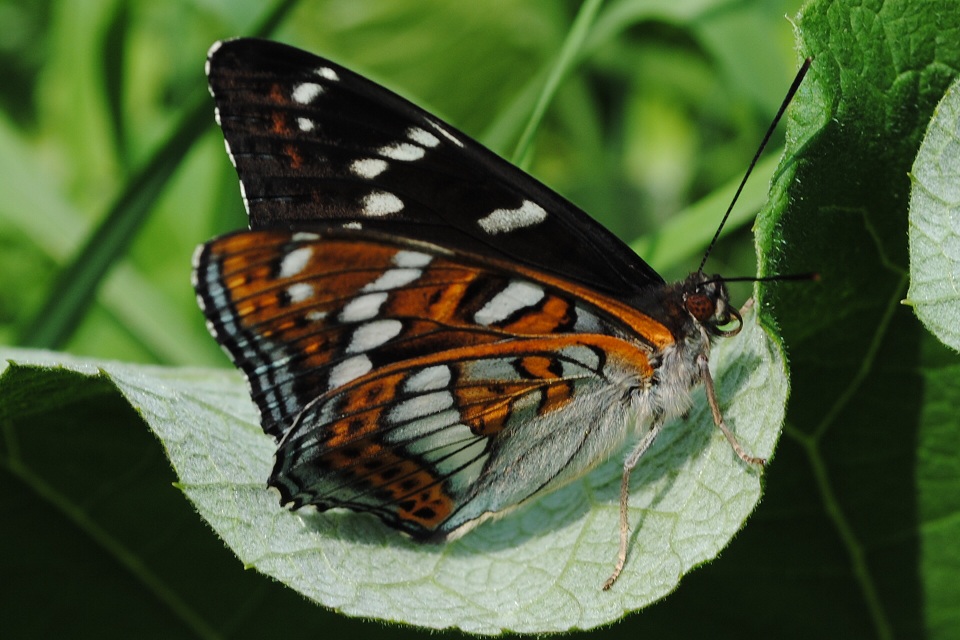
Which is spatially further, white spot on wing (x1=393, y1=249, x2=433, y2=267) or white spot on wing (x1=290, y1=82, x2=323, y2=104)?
white spot on wing (x1=290, y1=82, x2=323, y2=104)

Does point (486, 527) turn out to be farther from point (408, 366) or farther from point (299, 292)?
point (299, 292)

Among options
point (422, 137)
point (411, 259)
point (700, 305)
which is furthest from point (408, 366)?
point (700, 305)

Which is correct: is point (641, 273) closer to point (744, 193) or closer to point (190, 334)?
point (744, 193)

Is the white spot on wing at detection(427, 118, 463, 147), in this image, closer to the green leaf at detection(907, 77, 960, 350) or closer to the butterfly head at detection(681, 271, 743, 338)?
the butterfly head at detection(681, 271, 743, 338)

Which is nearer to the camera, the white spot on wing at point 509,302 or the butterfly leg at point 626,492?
the butterfly leg at point 626,492

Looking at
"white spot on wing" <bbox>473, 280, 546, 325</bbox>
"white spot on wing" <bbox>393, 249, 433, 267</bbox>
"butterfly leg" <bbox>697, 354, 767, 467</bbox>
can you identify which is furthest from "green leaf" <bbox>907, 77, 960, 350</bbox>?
"white spot on wing" <bbox>393, 249, 433, 267</bbox>

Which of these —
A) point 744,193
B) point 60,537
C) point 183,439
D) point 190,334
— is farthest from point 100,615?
point 744,193

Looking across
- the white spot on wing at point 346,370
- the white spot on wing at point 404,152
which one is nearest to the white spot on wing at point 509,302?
the white spot on wing at point 346,370

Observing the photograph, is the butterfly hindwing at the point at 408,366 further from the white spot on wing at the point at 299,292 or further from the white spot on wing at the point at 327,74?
the white spot on wing at the point at 327,74
